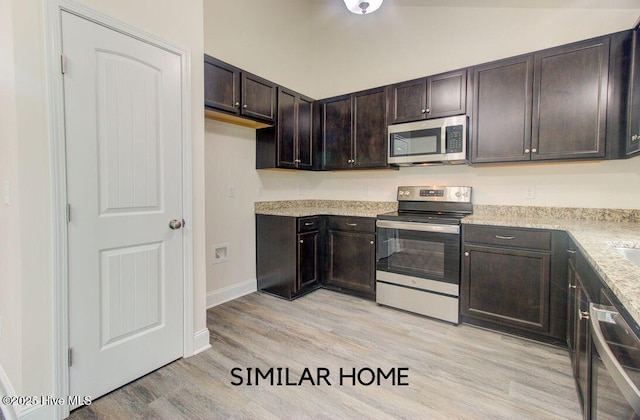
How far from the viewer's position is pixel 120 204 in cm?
169

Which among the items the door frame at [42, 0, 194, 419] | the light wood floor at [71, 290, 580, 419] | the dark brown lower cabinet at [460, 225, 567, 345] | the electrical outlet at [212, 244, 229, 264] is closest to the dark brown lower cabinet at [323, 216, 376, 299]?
the light wood floor at [71, 290, 580, 419]

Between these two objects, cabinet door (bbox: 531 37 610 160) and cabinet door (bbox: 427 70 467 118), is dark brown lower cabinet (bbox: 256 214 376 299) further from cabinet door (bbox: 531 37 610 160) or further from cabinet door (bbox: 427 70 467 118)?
cabinet door (bbox: 531 37 610 160)

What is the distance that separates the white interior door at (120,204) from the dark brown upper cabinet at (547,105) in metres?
2.48

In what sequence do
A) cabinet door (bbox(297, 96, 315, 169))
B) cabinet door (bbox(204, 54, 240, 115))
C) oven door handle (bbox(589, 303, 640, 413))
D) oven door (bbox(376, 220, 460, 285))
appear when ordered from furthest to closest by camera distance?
cabinet door (bbox(297, 96, 315, 169))
oven door (bbox(376, 220, 460, 285))
cabinet door (bbox(204, 54, 240, 115))
oven door handle (bbox(589, 303, 640, 413))

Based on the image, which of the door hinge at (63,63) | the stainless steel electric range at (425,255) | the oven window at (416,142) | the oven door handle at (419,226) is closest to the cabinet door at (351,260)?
the stainless steel electric range at (425,255)

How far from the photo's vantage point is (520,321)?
229cm

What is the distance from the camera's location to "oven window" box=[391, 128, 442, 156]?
2.81 meters

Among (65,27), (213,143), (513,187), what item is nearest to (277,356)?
(213,143)

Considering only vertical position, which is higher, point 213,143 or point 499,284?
point 213,143

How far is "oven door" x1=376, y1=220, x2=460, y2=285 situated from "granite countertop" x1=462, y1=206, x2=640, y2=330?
25cm

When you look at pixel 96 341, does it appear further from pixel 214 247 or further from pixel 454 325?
pixel 454 325

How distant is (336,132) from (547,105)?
2.00 meters

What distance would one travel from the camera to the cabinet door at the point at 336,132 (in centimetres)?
344

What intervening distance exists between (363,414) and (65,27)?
2471mm
